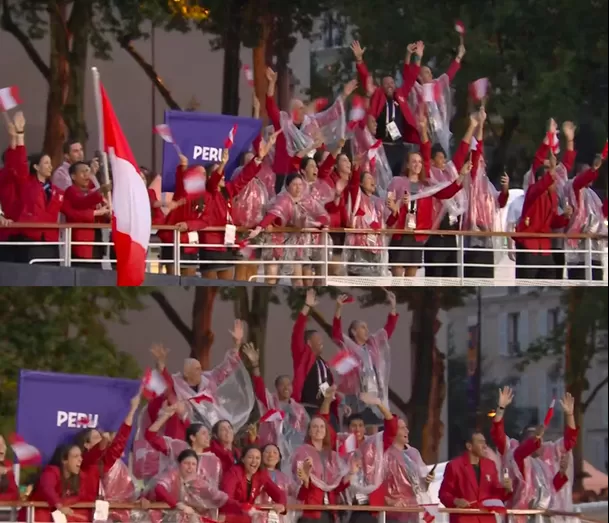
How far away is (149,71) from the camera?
1720 centimetres

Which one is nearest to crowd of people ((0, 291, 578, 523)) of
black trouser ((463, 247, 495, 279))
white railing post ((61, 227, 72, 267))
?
black trouser ((463, 247, 495, 279))

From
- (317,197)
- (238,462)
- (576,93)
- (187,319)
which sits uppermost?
(576,93)

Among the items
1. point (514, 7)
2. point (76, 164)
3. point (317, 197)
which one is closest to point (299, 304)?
point (317, 197)

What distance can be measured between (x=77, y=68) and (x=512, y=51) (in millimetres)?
4239

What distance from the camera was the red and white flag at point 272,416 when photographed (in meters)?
15.0

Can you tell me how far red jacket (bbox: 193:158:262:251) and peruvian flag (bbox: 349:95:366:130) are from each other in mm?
1646

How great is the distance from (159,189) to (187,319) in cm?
148

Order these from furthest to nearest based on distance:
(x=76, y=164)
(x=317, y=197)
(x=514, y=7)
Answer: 1. (x=514, y=7)
2. (x=317, y=197)
3. (x=76, y=164)

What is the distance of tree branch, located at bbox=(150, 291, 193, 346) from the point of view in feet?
49.3

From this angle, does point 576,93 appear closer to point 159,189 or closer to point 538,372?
point 538,372

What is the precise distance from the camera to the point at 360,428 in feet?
49.8

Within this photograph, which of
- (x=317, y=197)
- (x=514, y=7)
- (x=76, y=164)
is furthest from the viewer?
(x=514, y=7)

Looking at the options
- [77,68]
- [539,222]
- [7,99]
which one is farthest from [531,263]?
[7,99]

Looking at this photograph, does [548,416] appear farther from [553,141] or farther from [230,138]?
[230,138]
